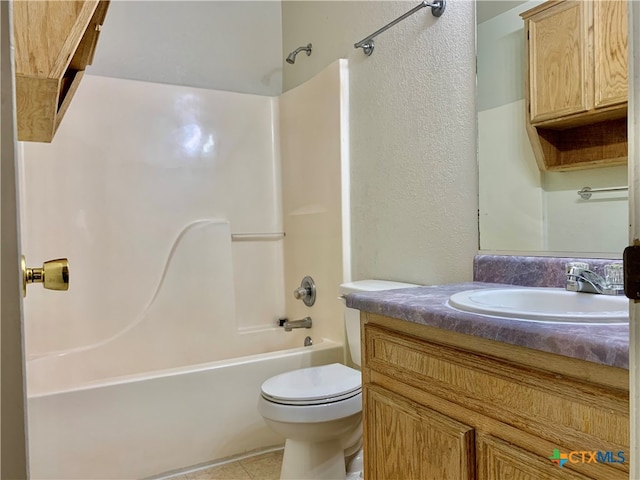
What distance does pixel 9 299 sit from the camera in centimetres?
36

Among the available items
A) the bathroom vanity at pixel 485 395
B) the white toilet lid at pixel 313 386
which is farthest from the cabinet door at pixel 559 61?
the white toilet lid at pixel 313 386

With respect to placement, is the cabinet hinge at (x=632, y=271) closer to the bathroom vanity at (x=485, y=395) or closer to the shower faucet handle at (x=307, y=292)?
the bathroom vanity at (x=485, y=395)

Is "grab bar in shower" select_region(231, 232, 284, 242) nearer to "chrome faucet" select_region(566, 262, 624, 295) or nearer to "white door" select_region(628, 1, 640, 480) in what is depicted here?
"chrome faucet" select_region(566, 262, 624, 295)

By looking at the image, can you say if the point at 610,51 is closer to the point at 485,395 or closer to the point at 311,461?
the point at 485,395

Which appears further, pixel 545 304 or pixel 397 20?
pixel 397 20

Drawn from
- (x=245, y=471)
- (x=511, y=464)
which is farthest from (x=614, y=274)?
(x=245, y=471)

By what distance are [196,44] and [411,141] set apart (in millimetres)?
1650

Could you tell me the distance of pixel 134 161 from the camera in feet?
8.32

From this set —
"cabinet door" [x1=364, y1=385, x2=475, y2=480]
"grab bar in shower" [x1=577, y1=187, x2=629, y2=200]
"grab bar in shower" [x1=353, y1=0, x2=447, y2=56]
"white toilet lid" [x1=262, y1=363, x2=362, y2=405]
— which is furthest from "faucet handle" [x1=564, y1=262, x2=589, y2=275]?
"grab bar in shower" [x1=353, y1=0, x2=447, y2=56]

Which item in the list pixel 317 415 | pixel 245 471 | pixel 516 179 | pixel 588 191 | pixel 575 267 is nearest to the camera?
pixel 575 267

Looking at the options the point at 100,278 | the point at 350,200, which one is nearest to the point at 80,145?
the point at 100,278

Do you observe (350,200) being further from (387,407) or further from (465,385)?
(465,385)

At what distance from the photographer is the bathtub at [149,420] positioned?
1.76 metres

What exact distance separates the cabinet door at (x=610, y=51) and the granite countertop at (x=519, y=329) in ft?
2.25
